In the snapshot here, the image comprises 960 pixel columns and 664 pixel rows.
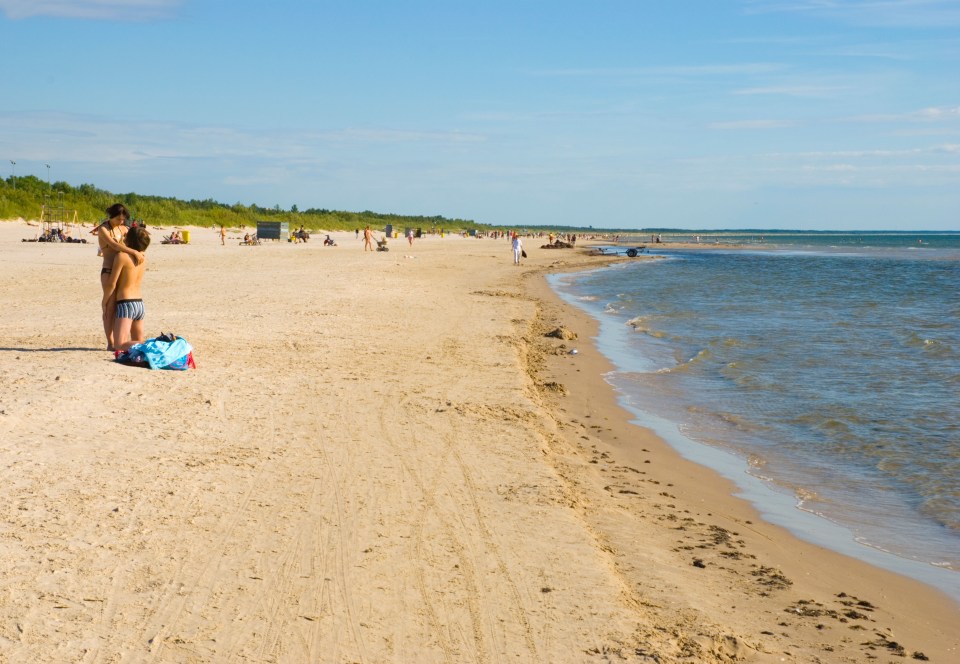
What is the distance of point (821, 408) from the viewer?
1171 centimetres

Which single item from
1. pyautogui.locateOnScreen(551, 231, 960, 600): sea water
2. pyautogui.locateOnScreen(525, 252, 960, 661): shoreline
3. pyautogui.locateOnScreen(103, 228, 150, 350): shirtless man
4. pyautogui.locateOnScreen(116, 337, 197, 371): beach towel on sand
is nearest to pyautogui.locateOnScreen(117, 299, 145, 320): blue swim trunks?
pyautogui.locateOnScreen(103, 228, 150, 350): shirtless man

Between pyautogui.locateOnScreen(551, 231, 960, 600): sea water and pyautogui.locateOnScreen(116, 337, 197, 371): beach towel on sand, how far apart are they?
5.28m

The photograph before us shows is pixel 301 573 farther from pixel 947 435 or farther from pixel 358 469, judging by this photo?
pixel 947 435

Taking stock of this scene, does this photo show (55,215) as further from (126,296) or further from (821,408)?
(821,408)

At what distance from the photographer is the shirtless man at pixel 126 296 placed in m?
10.8

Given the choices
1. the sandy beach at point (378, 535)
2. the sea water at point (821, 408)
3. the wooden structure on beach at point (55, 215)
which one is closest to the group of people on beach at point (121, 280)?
the sandy beach at point (378, 535)

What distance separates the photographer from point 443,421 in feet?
29.3

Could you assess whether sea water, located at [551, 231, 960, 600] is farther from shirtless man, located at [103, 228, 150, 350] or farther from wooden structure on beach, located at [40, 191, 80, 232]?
wooden structure on beach, located at [40, 191, 80, 232]

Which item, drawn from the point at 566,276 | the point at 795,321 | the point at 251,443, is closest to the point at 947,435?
the point at 251,443

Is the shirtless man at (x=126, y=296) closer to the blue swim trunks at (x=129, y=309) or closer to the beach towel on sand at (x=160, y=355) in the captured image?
the blue swim trunks at (x=129, y=309)

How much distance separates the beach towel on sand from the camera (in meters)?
9.90

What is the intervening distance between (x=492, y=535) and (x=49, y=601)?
2559 mm

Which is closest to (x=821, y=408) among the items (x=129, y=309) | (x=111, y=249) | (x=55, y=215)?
(x=129, y=309)

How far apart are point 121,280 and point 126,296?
209 mm
